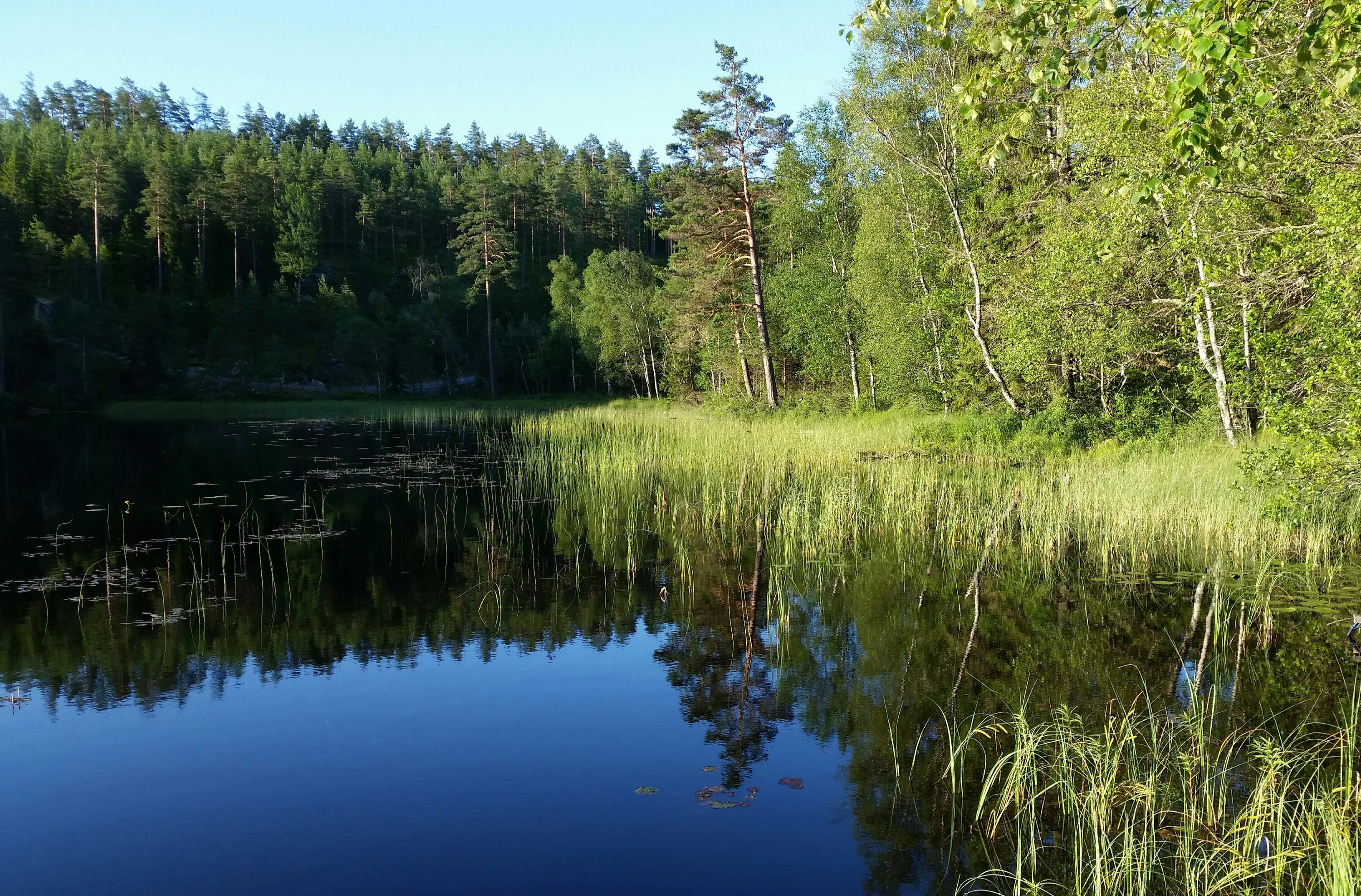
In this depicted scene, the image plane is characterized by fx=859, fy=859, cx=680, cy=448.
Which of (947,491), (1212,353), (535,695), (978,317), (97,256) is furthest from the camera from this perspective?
(97,256)

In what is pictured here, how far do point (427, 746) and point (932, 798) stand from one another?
3258mm

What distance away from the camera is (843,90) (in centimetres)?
2333

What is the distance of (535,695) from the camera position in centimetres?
666

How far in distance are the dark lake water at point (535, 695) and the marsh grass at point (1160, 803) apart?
0.28 metres

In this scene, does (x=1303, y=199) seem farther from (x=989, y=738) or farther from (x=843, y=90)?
(x=843, y=90)

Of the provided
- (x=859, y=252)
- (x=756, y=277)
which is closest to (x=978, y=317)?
(x=859, y=252)

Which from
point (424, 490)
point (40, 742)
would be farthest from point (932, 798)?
point (424, 490)

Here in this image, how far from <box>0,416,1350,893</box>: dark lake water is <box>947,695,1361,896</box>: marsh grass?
0.28m

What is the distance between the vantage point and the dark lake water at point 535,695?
4.46 meters

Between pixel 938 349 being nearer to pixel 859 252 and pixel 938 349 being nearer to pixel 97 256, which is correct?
pixel 859 252

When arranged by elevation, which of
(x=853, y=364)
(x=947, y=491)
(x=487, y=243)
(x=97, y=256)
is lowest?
(x=947, y=491)

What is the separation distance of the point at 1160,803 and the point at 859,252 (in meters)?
23.3

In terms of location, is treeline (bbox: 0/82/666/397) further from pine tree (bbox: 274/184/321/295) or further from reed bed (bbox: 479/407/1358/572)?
reed bed (bbox: 479/407/1358/572)

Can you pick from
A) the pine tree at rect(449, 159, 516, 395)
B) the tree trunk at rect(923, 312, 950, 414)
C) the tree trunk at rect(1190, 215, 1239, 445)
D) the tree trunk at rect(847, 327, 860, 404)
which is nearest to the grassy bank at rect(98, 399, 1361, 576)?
the tree trunk at rect(1190, 215, 1239, 445)
